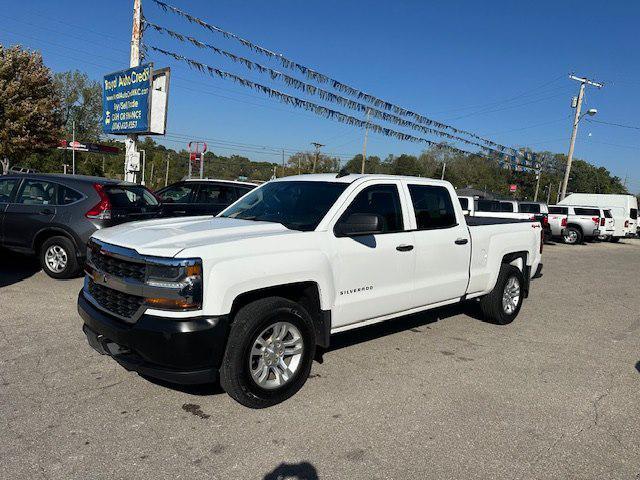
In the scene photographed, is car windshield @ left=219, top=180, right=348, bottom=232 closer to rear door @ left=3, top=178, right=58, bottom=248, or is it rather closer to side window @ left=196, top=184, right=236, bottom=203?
rear door @ left=3, top=178, right=58, bottom=248

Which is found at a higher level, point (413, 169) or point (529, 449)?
point (413, 169)

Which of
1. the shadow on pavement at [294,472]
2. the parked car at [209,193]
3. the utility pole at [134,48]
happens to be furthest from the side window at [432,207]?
the utility pole at [134,48]

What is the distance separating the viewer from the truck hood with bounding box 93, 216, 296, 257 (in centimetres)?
345

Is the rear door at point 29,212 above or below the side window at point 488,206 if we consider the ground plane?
below

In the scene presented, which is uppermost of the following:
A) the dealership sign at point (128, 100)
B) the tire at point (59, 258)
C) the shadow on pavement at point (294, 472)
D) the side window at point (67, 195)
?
the dealership sign at point (128, 100)

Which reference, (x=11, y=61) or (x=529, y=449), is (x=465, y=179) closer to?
(x=11, y=61)

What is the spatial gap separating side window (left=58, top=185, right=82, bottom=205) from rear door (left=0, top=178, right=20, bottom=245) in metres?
0.93

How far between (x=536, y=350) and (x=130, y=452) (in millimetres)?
4330

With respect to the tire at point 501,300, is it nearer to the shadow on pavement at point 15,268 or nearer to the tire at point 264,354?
the tire at point 264,354

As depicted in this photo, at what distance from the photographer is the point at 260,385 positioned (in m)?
3.64

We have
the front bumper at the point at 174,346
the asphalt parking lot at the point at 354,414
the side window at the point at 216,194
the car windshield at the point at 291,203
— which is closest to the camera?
the asphalt parking lot at the point at 354,414

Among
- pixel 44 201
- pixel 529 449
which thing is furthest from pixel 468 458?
pixel 44 201

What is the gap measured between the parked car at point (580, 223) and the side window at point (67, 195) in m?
21.3

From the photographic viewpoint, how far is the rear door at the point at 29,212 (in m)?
7.43
